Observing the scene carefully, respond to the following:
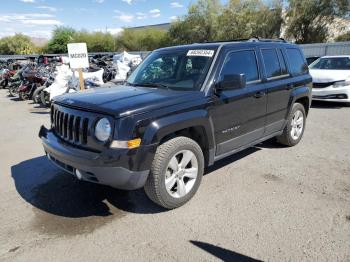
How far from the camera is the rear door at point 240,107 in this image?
4.29 meters

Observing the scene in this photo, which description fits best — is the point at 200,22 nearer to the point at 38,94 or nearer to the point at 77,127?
the point at 38,94

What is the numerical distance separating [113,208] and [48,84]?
9.69m

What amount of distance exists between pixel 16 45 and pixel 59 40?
2162 cm

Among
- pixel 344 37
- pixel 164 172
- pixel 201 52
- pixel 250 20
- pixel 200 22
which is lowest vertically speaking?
pixel 164 172

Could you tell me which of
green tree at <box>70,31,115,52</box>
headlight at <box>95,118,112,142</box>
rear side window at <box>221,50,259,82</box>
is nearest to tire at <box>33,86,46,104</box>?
rear side window at <box>221,50,259,82</box>

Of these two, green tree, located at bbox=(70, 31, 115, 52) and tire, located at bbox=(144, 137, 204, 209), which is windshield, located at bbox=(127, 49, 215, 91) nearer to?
tire, located at bbox=(144, 137, 204, 209)

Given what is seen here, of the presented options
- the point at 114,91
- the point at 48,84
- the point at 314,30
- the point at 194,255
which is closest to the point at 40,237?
the point at 194,255

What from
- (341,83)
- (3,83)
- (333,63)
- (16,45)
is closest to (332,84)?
(341,83)

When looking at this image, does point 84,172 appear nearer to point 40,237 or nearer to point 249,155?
point 40,237

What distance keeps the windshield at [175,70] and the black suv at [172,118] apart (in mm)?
16

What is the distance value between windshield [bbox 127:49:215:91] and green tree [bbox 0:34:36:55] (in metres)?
83.7

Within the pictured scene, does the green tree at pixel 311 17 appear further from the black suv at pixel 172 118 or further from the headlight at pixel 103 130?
the headlight at pixel 103 130

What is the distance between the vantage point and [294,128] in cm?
617

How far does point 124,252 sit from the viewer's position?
318 cm
